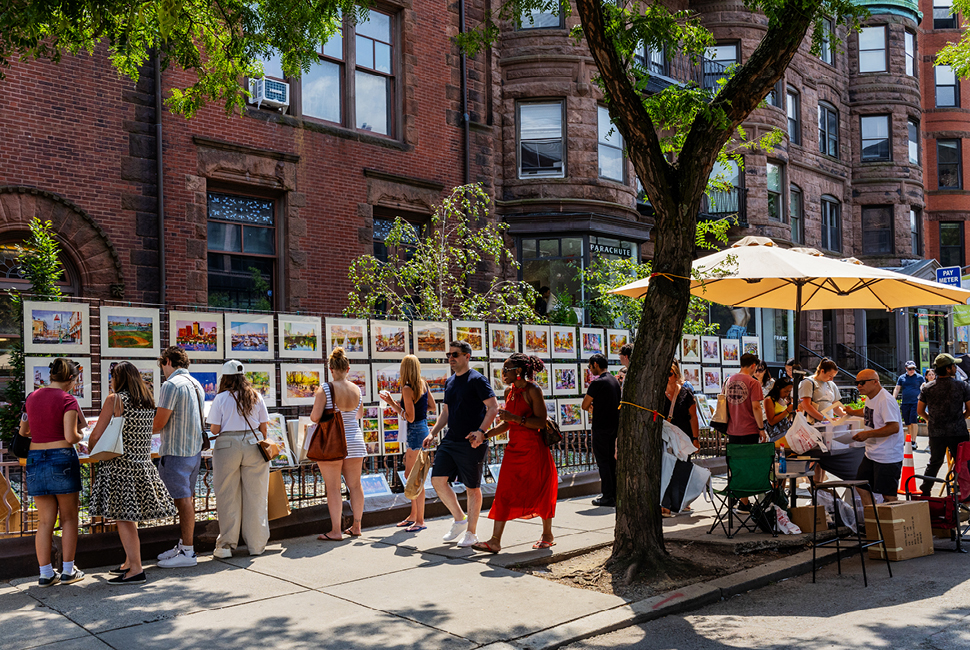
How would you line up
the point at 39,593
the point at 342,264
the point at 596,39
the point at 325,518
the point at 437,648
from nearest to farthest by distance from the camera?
the point at 437,648 → the point at 39,593 → the point at 596,39 → the point at 325,518 → the point at 342,264

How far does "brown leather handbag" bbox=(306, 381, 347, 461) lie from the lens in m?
8.70

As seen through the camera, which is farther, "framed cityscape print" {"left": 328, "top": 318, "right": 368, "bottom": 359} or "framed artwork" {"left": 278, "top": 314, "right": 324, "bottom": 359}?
"framed cityscape print" {"left": 328, "top": 318, "right": 368, "bottom": 359}

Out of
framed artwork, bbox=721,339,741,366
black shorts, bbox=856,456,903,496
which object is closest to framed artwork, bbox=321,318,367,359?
black shorts, bbox=856,456,903,496

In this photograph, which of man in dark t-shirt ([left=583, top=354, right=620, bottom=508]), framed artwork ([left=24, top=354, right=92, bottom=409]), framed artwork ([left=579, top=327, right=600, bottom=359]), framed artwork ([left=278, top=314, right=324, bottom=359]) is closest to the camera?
framed artwork ([left=24, top=354, right=92, bottom=409])

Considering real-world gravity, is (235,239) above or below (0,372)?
above

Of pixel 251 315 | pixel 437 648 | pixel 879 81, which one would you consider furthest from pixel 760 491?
pixel 879 81

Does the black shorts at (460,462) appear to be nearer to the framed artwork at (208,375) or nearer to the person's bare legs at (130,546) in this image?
the framed artwork at (208,375)

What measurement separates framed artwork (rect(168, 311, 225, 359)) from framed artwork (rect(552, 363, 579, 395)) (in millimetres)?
Result: 5212

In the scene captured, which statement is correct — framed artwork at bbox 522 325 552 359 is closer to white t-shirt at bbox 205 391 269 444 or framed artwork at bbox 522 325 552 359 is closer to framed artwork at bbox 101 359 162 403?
white t-shirt at bbox 205 391 269 444

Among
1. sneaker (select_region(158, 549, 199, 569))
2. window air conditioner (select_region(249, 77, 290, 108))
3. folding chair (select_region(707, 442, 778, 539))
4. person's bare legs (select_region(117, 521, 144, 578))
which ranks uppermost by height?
window air conditioner (select_region(249, 77, 290, 108))

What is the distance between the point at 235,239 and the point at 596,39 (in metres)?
9.07

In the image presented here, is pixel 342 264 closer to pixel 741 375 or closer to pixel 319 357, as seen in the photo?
pixel 319 357

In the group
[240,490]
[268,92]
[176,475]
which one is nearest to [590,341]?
[240,490]

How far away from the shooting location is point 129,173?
529 inches
